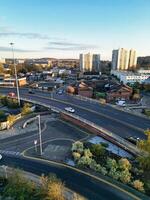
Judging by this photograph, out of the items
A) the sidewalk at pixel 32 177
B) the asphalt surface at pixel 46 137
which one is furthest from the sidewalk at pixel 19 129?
the sidewalk at pixel 32 177

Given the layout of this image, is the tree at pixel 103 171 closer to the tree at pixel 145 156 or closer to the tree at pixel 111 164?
the tree at pixel 111 164

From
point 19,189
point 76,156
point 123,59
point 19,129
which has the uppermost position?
point 123,59

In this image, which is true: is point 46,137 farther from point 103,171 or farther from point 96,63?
point 96,63

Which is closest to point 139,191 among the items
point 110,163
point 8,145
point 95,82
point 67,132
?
point 110,163

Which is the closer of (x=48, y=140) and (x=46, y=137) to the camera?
(x=48, y=140)

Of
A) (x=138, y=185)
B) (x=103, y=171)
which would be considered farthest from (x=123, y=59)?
(x=138, y=185)

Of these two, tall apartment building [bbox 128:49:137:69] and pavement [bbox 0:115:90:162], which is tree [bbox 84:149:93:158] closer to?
pavement [bbox 0:115:90:162]
